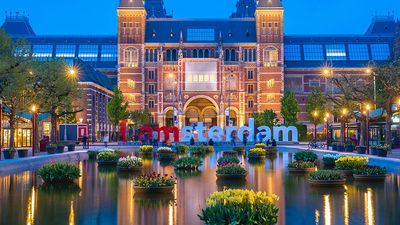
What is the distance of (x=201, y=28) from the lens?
106 metres

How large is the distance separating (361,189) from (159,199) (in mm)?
8191

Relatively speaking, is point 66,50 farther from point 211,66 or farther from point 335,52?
point 335,52

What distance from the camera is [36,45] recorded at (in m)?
109

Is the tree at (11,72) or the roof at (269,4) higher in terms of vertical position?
the roof at (269,4)

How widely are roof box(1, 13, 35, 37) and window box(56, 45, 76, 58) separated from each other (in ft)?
31.9

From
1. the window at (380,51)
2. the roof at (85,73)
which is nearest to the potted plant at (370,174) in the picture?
the roof at (85,73)

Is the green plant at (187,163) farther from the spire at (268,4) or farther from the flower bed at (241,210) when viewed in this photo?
the spire at (268,4)

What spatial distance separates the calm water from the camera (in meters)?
14.5

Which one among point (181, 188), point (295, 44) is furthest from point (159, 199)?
point (295, 44)

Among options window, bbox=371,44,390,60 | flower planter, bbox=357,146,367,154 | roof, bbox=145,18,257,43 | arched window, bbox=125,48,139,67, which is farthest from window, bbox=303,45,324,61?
flower planter, bbox=357,146,367,154

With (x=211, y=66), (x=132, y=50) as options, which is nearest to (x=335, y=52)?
(x=211, y=66)

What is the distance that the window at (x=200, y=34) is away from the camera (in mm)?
104000

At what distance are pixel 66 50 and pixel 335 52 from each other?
53728 millimetres

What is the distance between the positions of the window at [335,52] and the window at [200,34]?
76.5 feet
